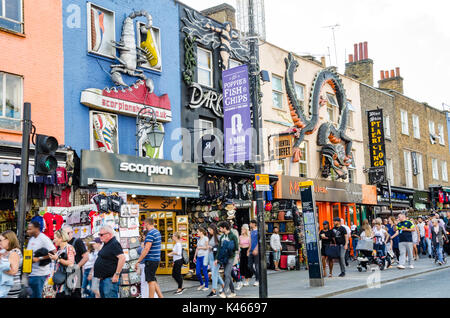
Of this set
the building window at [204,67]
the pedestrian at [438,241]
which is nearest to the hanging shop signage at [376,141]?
the pedestrian at [438,241]

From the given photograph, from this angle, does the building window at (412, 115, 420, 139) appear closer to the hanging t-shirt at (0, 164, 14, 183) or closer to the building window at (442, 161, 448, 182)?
the building window at (442, 161, 448, 182)

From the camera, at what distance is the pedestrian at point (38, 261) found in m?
9.60

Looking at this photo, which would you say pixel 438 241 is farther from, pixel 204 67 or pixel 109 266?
pixel 109 266

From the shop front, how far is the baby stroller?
5.71m

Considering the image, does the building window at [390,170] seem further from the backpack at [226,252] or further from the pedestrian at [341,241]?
the backpack at [226,252]

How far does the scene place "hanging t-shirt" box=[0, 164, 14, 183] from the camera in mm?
12938

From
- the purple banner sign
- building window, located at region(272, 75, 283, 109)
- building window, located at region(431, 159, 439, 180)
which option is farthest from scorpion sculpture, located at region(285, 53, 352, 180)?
building window, located at region(431, 159, 439, 180)

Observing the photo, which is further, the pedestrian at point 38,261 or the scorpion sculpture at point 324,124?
the scorpion sculpture at point 324,124

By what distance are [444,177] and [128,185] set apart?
3052cm

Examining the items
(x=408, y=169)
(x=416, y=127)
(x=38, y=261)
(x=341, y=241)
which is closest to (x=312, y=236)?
(x=341, y=241)

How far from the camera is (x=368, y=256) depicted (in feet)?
59.2

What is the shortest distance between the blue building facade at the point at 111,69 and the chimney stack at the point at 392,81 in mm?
22575

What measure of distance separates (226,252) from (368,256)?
7.12 m
